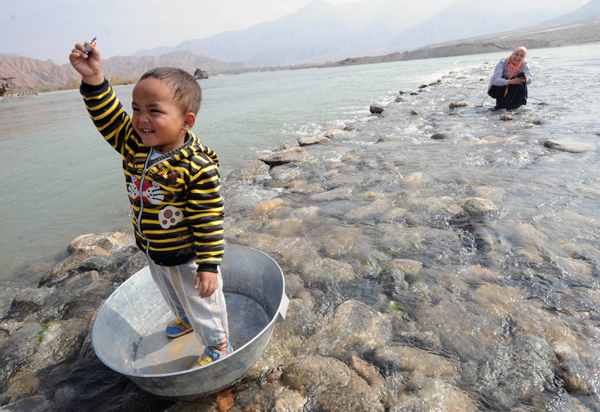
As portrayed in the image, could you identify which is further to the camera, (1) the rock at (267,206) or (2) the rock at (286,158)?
(2) the rock at (286,158)

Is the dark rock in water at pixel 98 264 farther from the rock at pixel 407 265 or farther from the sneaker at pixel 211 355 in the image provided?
the rock at pixel 407 265

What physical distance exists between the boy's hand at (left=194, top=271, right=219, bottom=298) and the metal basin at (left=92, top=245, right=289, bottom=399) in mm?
338

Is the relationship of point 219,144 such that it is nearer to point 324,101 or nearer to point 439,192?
point 439,192

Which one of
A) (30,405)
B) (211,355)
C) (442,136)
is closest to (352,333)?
(211,355)

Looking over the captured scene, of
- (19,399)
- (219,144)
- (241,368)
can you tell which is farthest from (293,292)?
(219,144)

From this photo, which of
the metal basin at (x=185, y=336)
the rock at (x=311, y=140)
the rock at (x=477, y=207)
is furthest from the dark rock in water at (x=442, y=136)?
the metal basin at (x=185, y=336)

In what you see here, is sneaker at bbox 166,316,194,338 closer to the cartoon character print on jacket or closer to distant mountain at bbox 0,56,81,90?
the cartoon character print on jacket

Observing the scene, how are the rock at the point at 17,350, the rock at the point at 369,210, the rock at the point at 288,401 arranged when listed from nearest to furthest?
the rock at the point at 288,401, the rock at the point at 17,350, the rock at the point at 369,210

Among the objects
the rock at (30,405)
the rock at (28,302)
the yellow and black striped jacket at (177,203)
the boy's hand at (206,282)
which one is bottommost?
the rock at (28,302)

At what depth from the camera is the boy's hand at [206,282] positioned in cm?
173

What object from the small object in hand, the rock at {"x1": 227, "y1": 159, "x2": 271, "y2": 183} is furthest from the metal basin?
the rock at {"x1": 227, "y1": 159, "x2": 271, "y2": 183}

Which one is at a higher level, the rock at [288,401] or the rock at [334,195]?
the rock at [288,401]

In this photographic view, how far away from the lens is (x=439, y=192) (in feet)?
13.9

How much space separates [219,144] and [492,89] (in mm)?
7397
